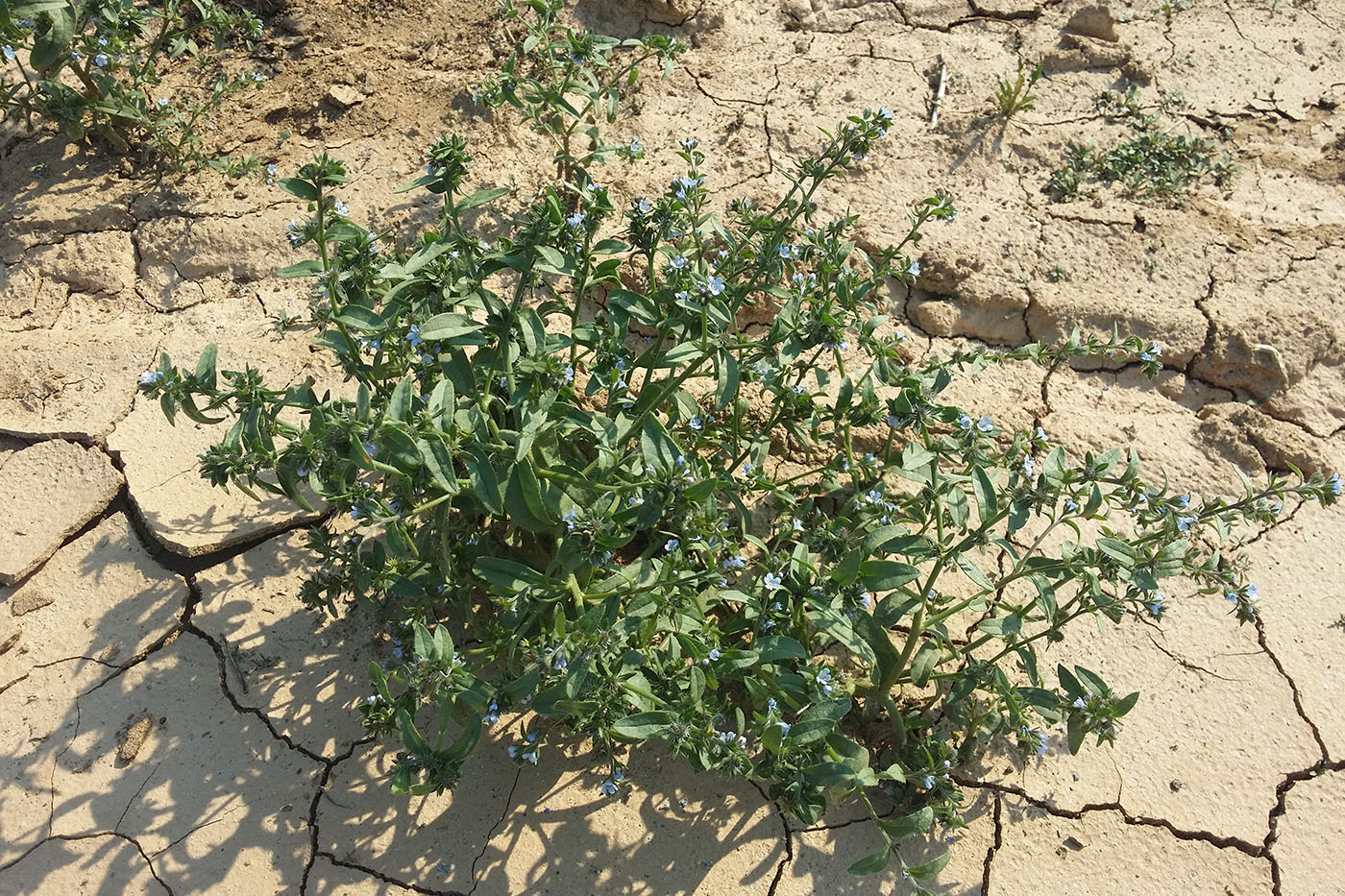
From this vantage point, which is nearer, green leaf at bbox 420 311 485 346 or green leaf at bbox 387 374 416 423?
green leaf at bbox 387 374 416 423

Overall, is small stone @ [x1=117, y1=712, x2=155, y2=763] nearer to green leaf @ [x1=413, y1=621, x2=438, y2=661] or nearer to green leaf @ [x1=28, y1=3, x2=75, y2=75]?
green leaf @ [x1=413, y1=621, x2=438, y2=661]

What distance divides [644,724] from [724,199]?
2.50 metres

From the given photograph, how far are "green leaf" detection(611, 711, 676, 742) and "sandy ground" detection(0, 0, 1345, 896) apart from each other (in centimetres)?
58

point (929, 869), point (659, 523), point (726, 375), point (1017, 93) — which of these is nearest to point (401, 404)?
point (659, 523)

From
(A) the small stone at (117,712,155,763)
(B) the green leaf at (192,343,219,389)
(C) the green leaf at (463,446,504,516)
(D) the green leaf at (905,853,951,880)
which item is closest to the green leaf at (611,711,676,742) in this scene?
(C) the green leaf at (463,446,504,516)

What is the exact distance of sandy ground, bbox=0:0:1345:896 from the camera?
2762 mm

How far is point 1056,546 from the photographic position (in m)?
3.43

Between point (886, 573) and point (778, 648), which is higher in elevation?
point (886, 573)

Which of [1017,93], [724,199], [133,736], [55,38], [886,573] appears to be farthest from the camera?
[1017,93]

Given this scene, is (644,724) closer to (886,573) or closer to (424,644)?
(424,644)

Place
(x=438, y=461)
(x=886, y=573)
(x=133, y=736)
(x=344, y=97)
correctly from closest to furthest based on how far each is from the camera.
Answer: (x=438, y=461) → (x=886, y=573) → (x=133, y=736) → (x=344, y=97)

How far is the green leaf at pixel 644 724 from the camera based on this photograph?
231 cm

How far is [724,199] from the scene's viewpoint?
4.12m

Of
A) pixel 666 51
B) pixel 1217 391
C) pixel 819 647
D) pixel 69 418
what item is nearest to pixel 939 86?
pixel 666 51
